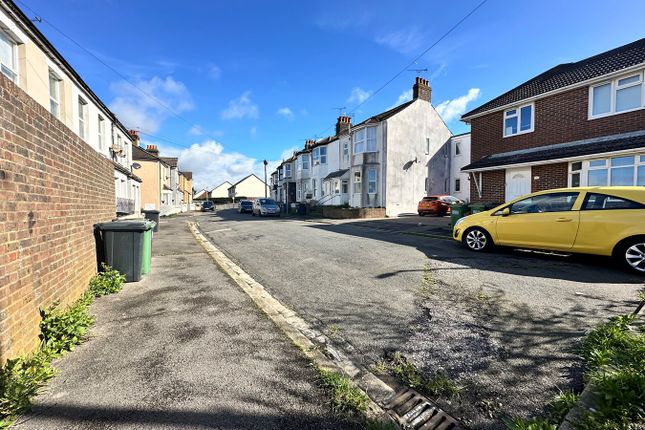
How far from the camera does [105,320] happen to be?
4027 millimetres

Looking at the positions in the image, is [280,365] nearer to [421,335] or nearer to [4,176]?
[421,335]

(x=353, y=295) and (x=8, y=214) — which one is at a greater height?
(x=8, y=214)

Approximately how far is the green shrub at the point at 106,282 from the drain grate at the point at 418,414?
481cm

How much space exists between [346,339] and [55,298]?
3.32 metres

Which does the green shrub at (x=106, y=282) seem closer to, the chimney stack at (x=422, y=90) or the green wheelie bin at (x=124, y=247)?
the green wheelie bin at (x=124, y=247)

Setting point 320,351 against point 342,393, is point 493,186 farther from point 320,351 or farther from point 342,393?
point 342,393

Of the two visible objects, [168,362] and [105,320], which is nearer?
[168,362]

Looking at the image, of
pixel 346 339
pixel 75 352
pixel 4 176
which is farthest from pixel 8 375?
pixel 346 339

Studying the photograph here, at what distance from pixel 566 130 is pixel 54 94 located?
719 inches

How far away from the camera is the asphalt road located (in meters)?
2.67

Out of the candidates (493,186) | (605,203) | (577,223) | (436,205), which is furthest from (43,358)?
(436,205)

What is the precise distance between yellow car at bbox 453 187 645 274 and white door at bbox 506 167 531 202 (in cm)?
680

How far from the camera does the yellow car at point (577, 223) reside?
19.3 feet

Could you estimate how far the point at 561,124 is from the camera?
12.9m
